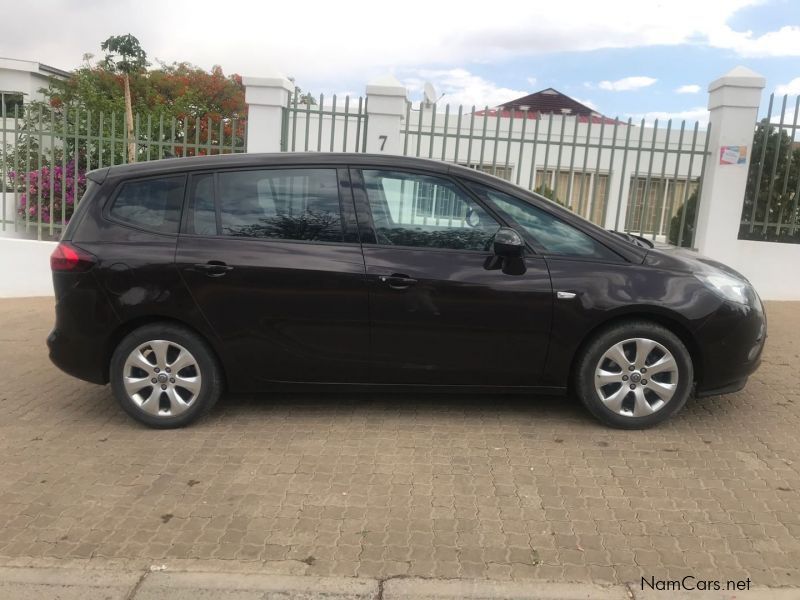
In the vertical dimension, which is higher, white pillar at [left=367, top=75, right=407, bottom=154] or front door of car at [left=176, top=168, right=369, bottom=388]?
white pillar at [left=367, top=75, right=407, bottom=154]

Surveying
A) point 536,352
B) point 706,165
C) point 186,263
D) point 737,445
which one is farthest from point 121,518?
point 706,165

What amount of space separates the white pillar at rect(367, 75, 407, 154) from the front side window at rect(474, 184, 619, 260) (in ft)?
15.1

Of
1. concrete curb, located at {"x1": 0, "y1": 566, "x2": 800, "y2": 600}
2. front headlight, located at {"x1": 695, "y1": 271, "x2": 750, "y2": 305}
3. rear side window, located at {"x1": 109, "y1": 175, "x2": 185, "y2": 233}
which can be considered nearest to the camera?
concrete curb, located at {"x1": 0, "y1": 566, "x2": 800, "y2": 600}

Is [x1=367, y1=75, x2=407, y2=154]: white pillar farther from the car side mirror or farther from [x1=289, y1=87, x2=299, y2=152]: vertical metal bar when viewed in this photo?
the car side mirror

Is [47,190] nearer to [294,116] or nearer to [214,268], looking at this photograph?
[294,116]

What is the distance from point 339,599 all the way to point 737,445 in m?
2.78

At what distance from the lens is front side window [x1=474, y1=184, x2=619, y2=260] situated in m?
4.30

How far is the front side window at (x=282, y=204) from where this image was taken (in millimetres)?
4320

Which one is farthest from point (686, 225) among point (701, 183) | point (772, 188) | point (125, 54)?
point (125, 54)

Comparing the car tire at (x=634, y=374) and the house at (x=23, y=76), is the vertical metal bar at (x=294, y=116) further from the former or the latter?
the house at (x=23, y=76)

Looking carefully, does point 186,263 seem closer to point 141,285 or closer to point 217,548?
point 141,285

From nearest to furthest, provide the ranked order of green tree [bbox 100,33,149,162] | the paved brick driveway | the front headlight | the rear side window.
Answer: the paved brick driveway, the front headlight, the rear side window, green tree [bbox 100,33,149,162]

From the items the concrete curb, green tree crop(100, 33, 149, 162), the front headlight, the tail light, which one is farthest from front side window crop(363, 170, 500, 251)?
green tree crop(100, 33, 149, 162)

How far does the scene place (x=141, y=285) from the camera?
4.25 meters
